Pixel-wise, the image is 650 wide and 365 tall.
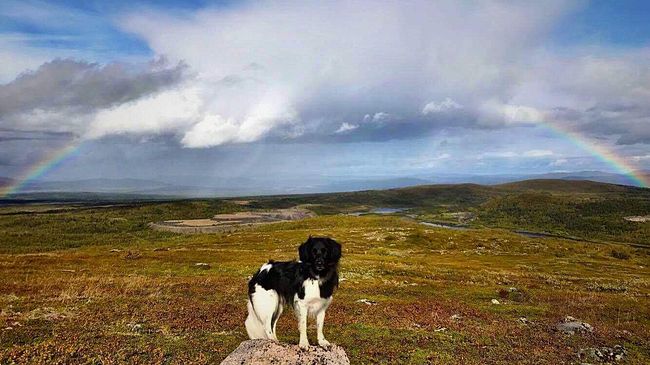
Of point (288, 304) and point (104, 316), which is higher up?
point (288, 304)

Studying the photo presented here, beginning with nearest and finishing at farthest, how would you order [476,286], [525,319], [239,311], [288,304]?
[288,304], [239,311], [525,319], [476,286]

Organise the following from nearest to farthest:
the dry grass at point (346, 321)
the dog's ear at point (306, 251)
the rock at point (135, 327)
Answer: the dog's ear at point (306, 251) → the dry grass at point (346, 321) → the rock at point (135, 327)

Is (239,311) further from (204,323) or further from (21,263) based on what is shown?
(21,263)

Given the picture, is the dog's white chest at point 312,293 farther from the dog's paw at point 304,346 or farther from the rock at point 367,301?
the rock at point 367,301

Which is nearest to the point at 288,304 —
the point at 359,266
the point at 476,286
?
the point at 476,286

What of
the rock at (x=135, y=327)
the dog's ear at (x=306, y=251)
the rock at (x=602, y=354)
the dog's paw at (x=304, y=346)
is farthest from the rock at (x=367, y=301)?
the dog's ear at (x=306, y=251)

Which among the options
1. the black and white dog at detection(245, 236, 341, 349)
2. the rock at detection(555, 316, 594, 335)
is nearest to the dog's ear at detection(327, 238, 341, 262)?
the black and white dog at detection(245, 236, 341, 349)
